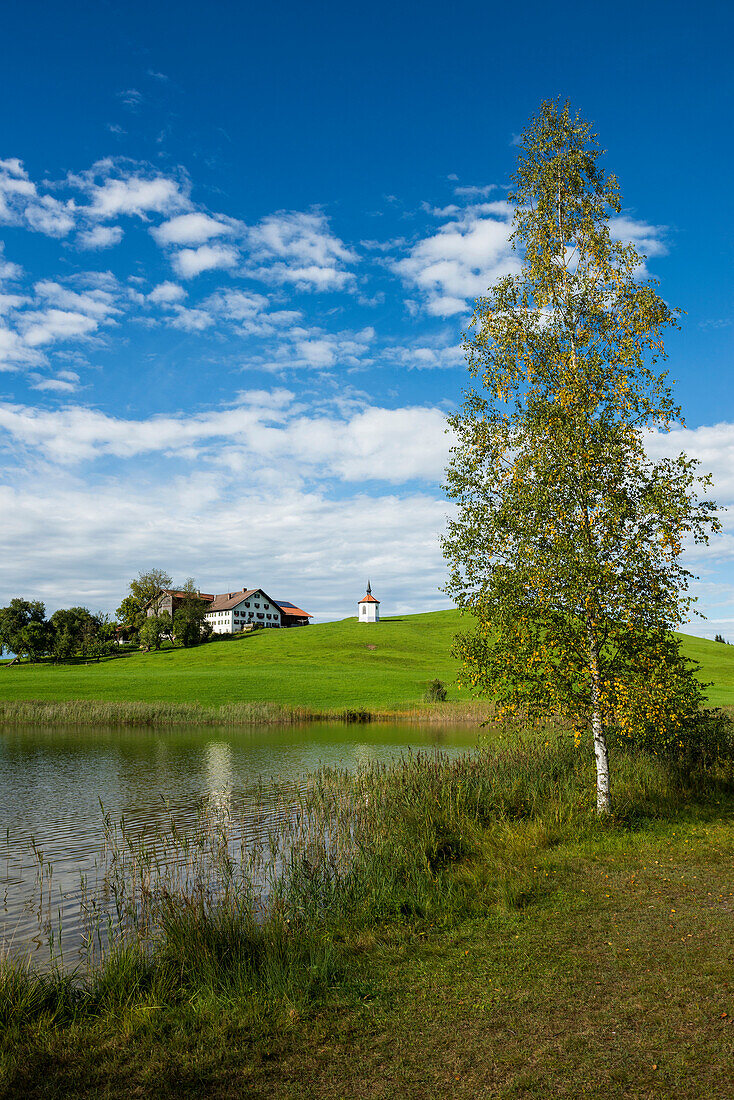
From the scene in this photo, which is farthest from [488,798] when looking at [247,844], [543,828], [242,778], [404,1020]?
[242,778]

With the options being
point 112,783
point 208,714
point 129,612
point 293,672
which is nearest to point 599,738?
point 112,783

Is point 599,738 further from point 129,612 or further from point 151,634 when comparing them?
point 129,612

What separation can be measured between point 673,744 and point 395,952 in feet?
45.0

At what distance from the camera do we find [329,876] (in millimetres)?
12062

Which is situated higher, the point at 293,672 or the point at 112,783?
the point at 293,672

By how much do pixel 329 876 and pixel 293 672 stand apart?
62.5 metres

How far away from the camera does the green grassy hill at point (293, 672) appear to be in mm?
57094

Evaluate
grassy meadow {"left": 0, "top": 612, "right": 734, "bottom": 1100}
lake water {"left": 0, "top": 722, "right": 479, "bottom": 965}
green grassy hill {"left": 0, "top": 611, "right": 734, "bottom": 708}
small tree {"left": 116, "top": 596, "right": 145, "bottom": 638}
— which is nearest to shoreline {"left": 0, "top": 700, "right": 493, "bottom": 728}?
lake water {"left": 0, "top": 722, "right": 479, "bottom": 965}

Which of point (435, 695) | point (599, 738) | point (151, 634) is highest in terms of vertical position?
point (151, 634)

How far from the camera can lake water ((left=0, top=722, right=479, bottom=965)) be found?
493 inches

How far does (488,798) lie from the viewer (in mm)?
16219

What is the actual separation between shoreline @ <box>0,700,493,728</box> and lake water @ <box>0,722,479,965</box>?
9.05 feet

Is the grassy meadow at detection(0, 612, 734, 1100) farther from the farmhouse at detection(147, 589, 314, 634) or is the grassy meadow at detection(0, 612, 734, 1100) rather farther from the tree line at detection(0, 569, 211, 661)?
the farmhouse at detection(147, 589, 314, 634)

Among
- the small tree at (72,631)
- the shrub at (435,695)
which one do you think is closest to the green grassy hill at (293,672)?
the shrub at (435,695)
